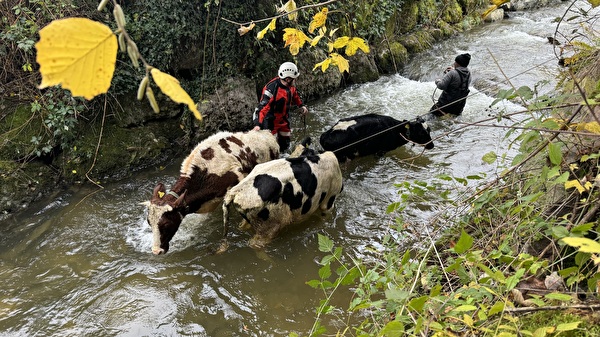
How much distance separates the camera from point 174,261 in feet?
15.3

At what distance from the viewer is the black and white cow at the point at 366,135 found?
6355 millimetres

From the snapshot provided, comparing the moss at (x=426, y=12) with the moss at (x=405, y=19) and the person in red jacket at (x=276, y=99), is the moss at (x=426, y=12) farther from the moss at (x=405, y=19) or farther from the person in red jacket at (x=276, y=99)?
the person in red jacket at (x=276, y=99)

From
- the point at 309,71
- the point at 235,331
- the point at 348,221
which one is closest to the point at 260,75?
the point at 309,71

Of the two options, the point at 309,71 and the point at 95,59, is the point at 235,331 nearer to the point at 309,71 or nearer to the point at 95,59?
the point at 95,59

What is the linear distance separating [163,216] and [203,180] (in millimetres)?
772

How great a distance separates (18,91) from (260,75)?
4626 millimetres

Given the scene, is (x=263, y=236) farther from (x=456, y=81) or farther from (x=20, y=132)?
(x=456, y=81)

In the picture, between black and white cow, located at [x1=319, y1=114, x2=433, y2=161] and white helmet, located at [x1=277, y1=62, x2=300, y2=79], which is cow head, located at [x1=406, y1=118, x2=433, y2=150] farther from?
white helmet, located at [x1=277, y1=62, x2=300, y2=79]

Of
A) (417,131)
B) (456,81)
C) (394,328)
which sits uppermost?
(394,328)

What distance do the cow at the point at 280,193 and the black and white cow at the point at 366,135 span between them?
1.27 metres

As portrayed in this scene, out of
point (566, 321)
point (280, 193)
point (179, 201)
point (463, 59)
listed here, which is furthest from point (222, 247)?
point (463, 59)

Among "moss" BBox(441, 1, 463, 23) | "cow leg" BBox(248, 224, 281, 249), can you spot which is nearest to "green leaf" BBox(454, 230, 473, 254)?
"cow leg" BBox(248, 224, 281, 249)

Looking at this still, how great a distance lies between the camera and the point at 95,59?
0.88 m

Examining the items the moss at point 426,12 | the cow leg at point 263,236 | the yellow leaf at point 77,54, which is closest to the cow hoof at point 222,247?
the cow leg at point 263,236
